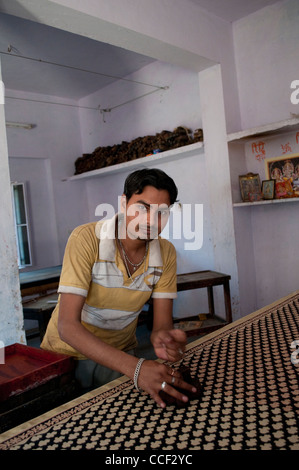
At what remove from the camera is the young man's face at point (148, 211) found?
154 cm

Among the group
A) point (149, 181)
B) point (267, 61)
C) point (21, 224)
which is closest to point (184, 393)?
point (149, 181)

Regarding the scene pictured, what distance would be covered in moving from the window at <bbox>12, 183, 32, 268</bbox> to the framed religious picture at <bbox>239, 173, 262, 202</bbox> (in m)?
3.20

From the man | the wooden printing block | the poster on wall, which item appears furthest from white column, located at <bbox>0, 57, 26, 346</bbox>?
the poster on wall

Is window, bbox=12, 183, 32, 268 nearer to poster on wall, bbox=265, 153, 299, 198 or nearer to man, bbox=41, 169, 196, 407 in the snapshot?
poster on wall, bbox=265, 153, 299, 198

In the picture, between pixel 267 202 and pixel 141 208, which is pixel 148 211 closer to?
pixel 141 208

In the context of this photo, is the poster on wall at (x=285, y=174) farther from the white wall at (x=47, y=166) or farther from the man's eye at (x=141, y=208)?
the white wall at (x=47, y=166)

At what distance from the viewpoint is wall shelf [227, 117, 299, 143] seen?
313 cm

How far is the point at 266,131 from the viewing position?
3.31m

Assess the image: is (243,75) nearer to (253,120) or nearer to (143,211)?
(253,120)

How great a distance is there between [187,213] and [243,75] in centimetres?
166

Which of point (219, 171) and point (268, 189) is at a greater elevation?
point (219, 171)

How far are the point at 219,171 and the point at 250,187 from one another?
1.11 feet

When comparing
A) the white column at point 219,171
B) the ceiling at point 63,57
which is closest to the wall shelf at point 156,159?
the white column at point 219,171

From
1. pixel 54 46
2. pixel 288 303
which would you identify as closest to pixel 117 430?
pixel 288 303
